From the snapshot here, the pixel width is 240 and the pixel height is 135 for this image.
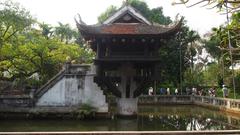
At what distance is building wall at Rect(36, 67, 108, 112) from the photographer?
1862 cm

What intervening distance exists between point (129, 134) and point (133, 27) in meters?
11.3

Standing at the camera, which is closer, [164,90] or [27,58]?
[27,58]

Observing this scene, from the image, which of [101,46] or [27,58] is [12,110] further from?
[101,46]

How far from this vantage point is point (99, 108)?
18.5 metres

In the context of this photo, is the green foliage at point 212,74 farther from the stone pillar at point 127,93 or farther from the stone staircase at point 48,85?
the stone staircase at point 48,85

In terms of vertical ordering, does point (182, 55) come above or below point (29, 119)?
Answer: above

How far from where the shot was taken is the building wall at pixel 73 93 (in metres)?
18.6

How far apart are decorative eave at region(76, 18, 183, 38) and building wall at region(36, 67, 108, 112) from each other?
2.25 meters

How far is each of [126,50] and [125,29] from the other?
1123 mm

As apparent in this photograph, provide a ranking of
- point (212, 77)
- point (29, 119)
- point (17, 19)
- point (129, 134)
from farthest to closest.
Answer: point (212, 77) < point (17, 19) < point (29, 119) < point (129, 134)

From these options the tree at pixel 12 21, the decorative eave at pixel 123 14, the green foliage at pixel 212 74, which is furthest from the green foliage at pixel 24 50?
the green foliage at pixel 212 74

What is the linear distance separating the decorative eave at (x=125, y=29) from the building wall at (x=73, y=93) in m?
2.25

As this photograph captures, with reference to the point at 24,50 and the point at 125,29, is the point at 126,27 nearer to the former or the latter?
the point at 125,29

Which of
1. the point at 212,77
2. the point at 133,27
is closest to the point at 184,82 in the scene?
the point at 212,77
